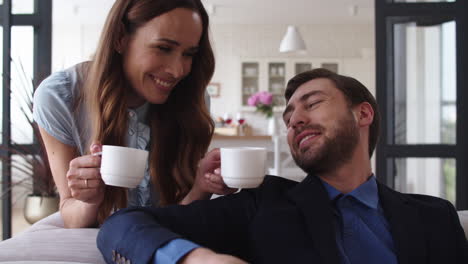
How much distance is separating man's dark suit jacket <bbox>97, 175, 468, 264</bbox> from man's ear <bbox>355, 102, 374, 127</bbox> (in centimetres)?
20

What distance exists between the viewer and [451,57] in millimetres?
2828

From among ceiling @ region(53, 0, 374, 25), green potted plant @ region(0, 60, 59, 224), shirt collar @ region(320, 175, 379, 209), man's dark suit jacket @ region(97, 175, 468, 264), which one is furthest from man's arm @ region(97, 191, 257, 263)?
ceiling @ region(53, 0, 374, 25)

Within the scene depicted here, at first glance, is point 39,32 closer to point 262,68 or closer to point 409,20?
point 409,20

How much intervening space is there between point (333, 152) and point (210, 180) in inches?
13.8

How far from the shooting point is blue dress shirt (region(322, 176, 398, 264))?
1.16m

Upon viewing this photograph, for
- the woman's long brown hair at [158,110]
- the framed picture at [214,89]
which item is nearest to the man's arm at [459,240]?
the woman's long brown hair at [158,110]

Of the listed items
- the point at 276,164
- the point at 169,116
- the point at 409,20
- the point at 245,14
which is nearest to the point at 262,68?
the point at 245,14

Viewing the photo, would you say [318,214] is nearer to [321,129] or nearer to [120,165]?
[321,129]

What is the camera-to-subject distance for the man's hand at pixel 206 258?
82 cm

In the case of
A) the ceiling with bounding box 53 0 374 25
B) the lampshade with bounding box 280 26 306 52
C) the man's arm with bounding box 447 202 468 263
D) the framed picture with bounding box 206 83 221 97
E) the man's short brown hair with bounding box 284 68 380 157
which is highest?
the ceiling with bounding box 53 0 374 25

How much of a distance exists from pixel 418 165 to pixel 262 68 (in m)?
6.32

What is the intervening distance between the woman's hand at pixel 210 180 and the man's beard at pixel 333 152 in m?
0.22

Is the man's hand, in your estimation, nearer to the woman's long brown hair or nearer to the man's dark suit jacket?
the man's dark suit jacket

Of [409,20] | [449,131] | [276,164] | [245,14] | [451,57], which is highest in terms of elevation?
[245,14]
